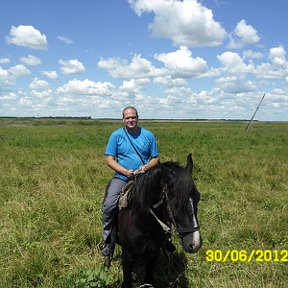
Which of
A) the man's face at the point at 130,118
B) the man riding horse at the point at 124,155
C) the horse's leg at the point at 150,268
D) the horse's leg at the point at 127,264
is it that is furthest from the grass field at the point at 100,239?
the man's face at the point at 130,118

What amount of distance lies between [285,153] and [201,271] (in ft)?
44.8

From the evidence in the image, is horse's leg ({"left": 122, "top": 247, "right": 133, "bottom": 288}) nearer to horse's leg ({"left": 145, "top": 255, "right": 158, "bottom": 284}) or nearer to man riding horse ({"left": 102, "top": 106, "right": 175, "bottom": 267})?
horse's leg ({"left": 145, "top": 255, "right": 158, "bottom": 284})

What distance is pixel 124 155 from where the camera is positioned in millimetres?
4402

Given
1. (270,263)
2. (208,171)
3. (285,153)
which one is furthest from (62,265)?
(285,153)

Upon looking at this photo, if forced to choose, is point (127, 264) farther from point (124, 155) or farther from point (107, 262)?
point (124, 155)

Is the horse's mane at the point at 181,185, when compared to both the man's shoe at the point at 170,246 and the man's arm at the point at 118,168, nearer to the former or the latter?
the man's arm at the point at 118,168

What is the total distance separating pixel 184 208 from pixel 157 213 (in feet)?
1.69

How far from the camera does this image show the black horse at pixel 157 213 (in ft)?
10.6

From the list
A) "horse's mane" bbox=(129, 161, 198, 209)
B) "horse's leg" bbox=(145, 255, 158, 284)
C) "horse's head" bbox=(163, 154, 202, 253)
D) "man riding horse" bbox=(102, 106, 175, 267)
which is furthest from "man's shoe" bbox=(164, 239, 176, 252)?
"horse's head" bbox=(163, 154, 202, 253)

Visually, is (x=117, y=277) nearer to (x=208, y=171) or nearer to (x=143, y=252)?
(x=143, y=252)

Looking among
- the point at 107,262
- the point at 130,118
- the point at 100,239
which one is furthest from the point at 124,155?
the point at 100,239

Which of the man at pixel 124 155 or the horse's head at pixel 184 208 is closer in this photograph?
the horse's head at pixel 184 208

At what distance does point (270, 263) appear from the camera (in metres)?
4.70

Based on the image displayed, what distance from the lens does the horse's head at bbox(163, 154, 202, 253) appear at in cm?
319
